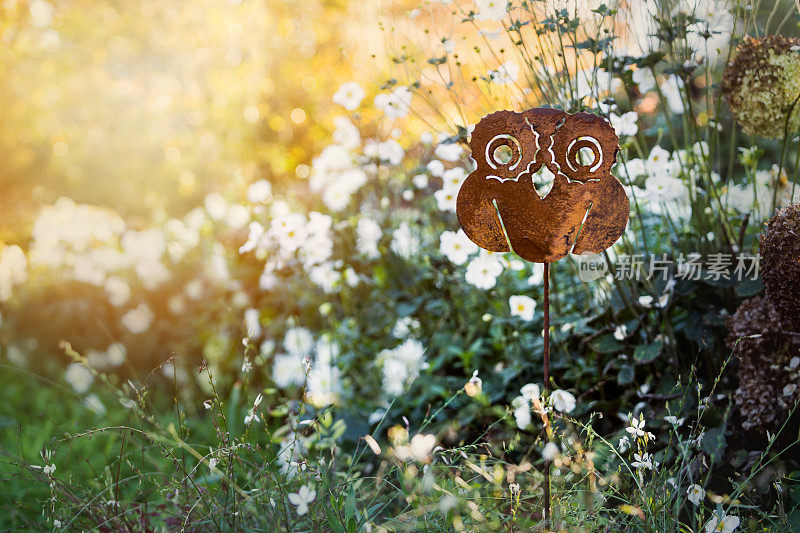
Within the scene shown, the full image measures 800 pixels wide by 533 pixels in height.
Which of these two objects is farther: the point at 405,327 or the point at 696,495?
the point at 405,327

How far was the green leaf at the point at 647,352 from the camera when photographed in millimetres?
1548

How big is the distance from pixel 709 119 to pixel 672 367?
0.67 metres

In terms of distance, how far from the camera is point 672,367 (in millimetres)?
1647

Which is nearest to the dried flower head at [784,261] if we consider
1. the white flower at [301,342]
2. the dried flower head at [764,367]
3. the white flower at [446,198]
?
the dried flower head at [764,367]

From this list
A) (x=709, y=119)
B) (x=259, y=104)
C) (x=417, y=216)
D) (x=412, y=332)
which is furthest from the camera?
(x=259, y=104)

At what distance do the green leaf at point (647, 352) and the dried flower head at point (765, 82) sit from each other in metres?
0.60

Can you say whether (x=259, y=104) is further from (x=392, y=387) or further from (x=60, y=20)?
(x=392, y=387)

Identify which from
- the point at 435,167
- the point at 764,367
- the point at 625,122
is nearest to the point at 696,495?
the point at 764,367

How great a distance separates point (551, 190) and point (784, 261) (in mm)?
481

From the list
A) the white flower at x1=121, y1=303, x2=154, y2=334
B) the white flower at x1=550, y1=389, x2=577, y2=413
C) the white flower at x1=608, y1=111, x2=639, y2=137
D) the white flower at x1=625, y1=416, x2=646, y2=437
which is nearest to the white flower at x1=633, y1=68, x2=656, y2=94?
the white flower at x1=608, y1=111, x2=639, y2=137

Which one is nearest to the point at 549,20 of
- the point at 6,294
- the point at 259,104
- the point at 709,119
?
the point at 709,119

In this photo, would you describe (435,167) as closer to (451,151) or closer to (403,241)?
(451,151)

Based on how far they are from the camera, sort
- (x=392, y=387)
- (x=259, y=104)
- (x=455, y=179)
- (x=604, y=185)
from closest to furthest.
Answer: (x=604, y=185) → (x=455, y=179) → (x=392, y=387) → (x=259, y=104)

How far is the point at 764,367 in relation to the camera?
137 cm
